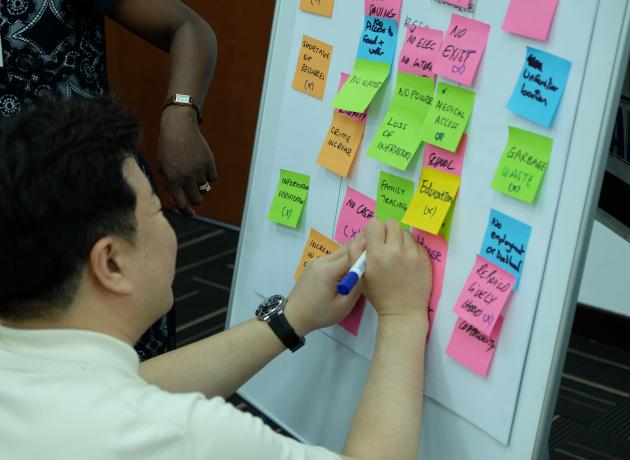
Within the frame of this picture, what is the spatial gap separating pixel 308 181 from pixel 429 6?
329 mm

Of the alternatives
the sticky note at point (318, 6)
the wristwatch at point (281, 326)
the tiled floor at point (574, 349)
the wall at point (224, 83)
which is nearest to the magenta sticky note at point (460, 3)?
the sticky note at point (318, 6)

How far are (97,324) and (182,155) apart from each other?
51cm

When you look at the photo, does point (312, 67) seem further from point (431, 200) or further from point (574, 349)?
point (574, 349)

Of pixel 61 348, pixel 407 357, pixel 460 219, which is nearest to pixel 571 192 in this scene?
pixel 460 219

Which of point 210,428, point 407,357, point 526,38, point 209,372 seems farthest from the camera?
point 209,372

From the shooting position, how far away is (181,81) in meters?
1.45

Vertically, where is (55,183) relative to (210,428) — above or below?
above

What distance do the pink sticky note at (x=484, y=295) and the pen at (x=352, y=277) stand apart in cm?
12

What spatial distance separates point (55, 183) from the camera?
90cm

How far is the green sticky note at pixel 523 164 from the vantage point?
96 centimetres

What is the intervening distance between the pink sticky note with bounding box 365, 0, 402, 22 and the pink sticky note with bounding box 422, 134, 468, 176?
176 millimetres

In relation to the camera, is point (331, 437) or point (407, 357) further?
point (331, 437)

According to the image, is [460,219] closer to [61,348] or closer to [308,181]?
[308,181]

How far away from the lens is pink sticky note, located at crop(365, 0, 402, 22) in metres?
1.15
